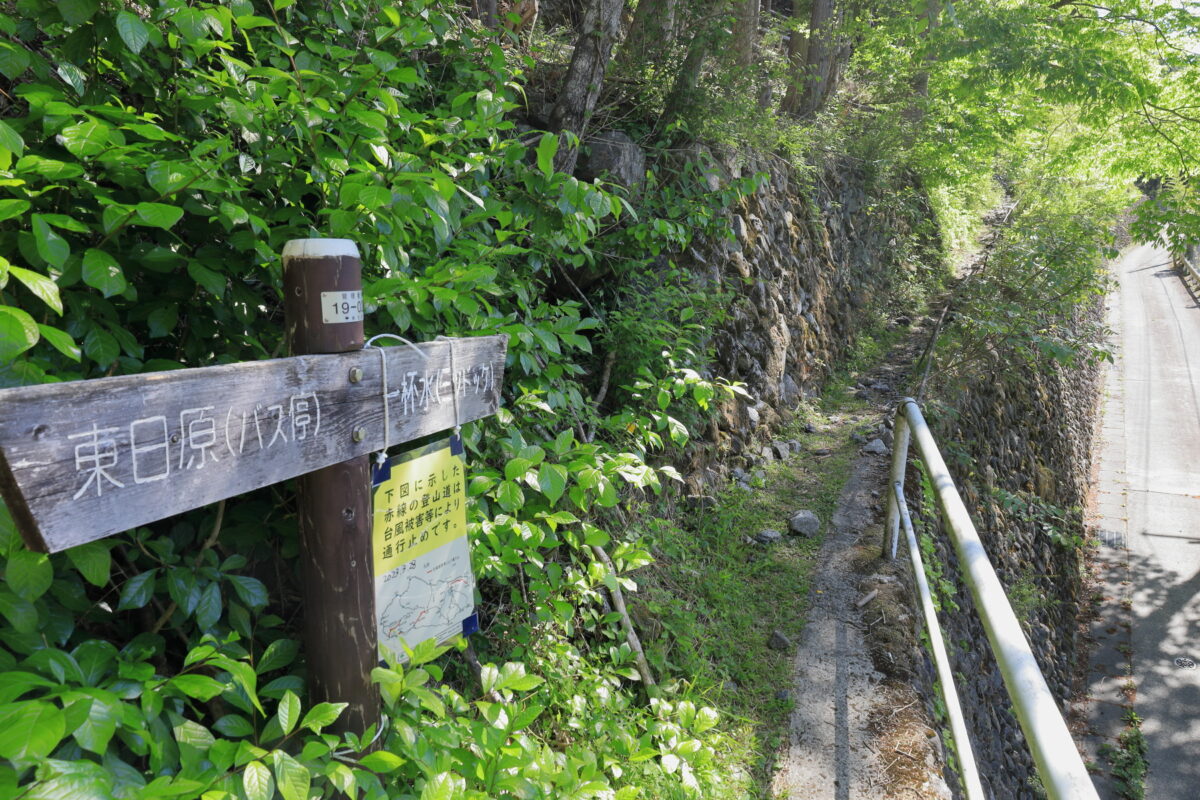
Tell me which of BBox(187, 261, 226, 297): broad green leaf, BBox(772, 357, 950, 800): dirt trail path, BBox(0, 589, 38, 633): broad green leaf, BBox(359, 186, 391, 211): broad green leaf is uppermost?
BBox(359, 186, 391, 211): broad green leaf

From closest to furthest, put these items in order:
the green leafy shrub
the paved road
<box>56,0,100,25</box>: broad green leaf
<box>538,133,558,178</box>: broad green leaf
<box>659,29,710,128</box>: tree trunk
Result: 1. the green leafy shrub
2. <box>56,0,100,25</box>: broad green leaf
3. <box>538,133,558,178</box>: broad green leaf
4. <box>659,29,710,128</box>: tree trunk
5. the paved road

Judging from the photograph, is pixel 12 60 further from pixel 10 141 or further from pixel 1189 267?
pixel 1189 267

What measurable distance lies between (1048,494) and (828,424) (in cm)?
455

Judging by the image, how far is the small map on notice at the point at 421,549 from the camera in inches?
65.6

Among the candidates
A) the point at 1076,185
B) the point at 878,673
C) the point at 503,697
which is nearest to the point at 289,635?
the point at 503,697

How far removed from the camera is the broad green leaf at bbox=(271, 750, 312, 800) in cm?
115

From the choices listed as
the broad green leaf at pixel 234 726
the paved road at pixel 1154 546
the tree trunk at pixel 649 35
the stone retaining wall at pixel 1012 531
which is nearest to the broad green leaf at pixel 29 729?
the broad green leaf at pixel 234 726

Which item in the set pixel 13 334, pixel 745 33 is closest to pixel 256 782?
pixel 13 334

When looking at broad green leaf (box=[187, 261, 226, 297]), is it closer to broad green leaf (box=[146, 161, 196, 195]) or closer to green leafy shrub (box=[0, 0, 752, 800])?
green leafy shrub (box=[0, 0, 752, 800])

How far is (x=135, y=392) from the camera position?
1.08m

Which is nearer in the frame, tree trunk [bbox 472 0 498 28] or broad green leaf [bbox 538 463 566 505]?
broad green leaf [bbox 538 463 566 505]

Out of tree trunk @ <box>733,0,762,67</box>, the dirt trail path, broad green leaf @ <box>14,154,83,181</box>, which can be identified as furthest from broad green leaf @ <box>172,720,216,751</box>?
tree trunk @ <box>733,0,762,67</box>

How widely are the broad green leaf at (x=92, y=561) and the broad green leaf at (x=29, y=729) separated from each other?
0.26 meters

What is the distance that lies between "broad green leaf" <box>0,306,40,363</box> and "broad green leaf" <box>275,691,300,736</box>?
0.71m
